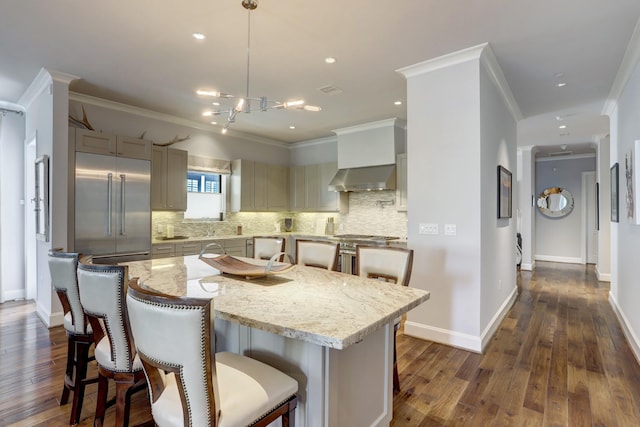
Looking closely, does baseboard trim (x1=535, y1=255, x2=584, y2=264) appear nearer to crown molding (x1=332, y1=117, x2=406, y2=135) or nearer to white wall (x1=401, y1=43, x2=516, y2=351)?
crown molding (x1=332, y1=117, x2=406, y2=135)

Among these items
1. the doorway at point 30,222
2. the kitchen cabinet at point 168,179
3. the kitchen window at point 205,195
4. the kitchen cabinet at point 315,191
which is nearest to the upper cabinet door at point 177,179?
the kitchen cabinet at point 168,179

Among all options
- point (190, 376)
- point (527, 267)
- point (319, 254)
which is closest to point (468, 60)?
point (319, 254)

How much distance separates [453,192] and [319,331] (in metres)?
2.46

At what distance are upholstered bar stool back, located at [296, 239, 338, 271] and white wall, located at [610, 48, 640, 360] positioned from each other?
2.77m

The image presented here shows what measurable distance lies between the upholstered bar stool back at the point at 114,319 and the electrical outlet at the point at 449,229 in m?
2.72

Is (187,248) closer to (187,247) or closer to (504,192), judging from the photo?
(187,247)

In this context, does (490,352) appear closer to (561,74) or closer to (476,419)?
(476,419)

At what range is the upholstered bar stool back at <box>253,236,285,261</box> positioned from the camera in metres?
3.29

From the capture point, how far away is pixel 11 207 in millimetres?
4859

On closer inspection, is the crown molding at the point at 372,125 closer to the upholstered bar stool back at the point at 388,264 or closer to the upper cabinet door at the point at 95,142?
the upholstered bar stool back at the point at 388,264

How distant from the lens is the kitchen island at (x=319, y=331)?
4.39 feet

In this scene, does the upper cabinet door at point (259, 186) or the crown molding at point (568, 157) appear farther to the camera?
the crown molding at point (568, 157)

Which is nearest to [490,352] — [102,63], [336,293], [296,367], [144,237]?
[336,293]

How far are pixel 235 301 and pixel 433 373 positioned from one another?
1924 mm
